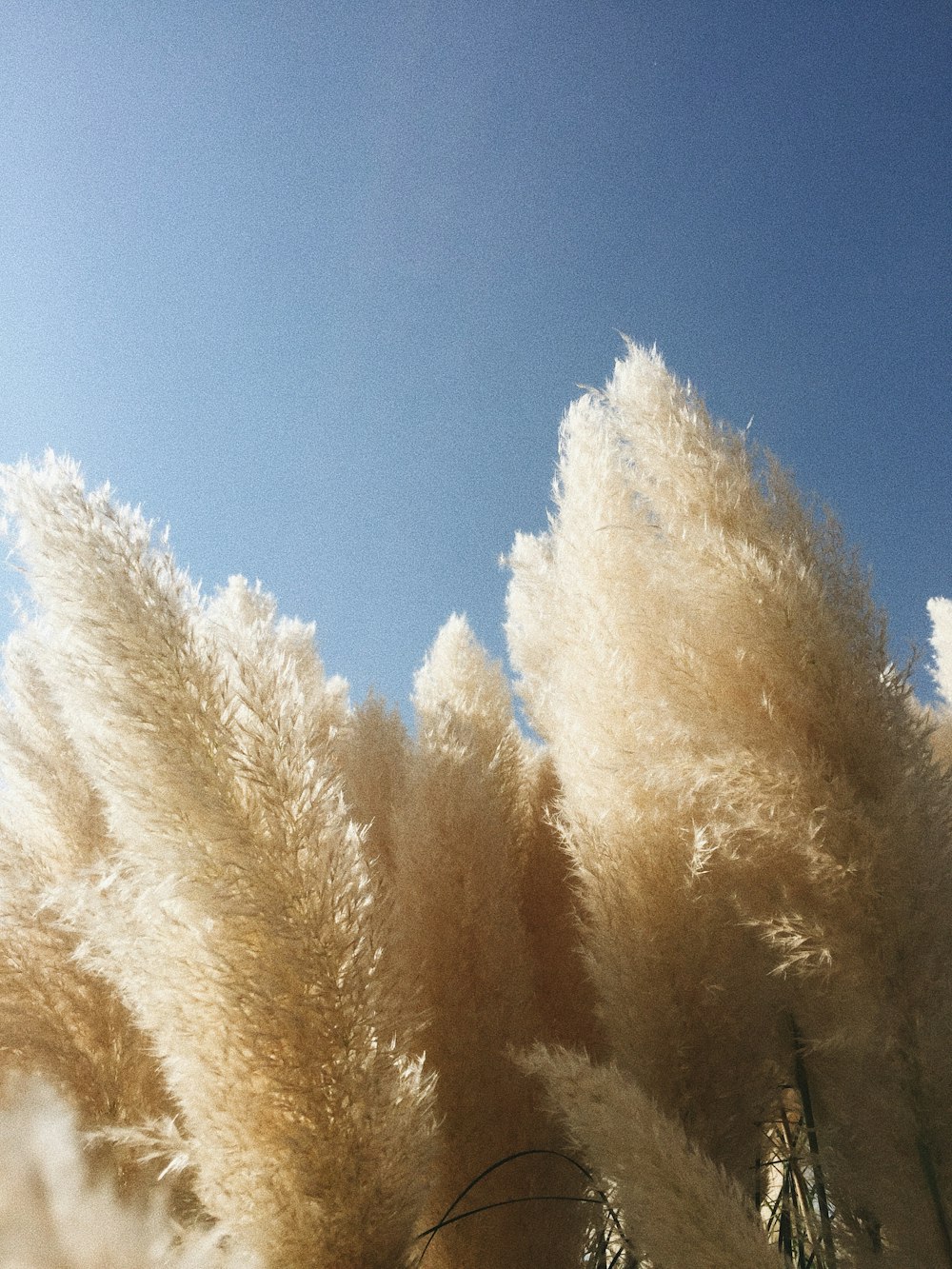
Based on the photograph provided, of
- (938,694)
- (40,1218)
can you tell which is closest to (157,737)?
(40,1218)

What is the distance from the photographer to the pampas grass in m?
0.90

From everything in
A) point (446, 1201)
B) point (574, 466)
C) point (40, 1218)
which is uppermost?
point (574, 466)

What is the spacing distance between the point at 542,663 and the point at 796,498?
0.94 m

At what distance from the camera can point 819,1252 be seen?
1.31 metres

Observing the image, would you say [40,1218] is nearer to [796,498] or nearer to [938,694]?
[796,498]

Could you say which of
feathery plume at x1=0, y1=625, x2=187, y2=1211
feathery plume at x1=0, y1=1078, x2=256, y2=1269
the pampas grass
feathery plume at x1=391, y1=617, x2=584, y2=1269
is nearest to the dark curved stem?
the pampas grass

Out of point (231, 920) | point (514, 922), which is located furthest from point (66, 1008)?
point (514, 922)

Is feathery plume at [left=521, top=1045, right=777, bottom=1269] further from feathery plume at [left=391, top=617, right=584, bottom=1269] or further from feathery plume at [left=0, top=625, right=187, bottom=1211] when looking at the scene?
feathery plume at [left=0, top=625, right=187, bottom=1211]

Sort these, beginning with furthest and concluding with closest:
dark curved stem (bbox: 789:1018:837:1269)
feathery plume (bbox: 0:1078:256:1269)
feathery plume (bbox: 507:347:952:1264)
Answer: dark curved stem (bbox: 789:1018:837:1269) → feathery plume (bbox: 507:347:952:1264) → feathery plume (bbox: 0:1078:256:1269)

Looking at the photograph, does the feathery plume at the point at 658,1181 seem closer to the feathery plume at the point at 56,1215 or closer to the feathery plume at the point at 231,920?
the feathery plume at the point at 231,920

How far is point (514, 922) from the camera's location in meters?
1.45

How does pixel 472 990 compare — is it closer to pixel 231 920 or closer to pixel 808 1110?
pixel 231 920

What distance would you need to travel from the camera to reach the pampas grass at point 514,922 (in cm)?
Result: 90

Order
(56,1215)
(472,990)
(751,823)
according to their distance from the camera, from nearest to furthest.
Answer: (56,1215)
(751,823)
(472,990)
